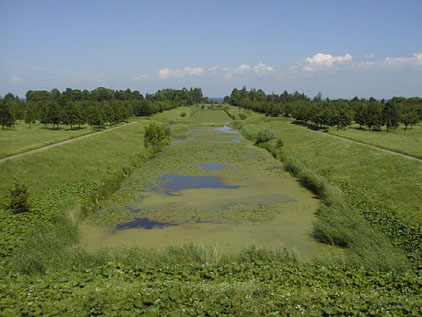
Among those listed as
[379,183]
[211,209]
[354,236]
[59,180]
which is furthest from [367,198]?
[59,180]

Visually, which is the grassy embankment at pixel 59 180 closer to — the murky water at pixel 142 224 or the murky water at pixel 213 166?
the murky water at pixel 142 224

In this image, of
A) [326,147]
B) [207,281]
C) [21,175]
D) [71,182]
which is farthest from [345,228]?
[326,147]

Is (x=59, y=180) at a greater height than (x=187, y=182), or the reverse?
(x=59, y=180)

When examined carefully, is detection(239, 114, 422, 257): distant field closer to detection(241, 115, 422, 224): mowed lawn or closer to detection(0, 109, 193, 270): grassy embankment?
detection(241, 115, 422, 224): mowed lawn

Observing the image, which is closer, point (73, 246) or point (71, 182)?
point (73, 246)

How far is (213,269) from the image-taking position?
12016mm

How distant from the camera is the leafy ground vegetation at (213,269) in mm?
9477

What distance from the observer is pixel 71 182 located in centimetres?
2586

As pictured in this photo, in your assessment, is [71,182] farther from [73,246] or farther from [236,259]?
[236,259]

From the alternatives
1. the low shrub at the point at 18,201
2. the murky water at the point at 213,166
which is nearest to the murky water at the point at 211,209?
the murky water at the point at 213,166

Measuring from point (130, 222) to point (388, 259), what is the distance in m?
13.7

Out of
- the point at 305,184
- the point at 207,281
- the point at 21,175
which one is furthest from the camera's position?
the point at 305,184

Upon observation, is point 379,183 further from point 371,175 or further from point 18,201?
point 18,201

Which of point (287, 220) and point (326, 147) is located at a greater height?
point (326, 147)
